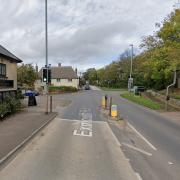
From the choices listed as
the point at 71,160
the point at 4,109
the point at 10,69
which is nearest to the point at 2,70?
the point at 10,69

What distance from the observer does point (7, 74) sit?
1046 inches

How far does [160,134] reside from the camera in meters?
16.4

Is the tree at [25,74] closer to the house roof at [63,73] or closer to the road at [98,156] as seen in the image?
the house roof at [63,73]

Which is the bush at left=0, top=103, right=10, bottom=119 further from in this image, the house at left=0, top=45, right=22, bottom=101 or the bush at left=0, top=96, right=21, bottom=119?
the house at left=0, top=45, right=22, bottom=101

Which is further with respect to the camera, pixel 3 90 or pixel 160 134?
pixel 3 90

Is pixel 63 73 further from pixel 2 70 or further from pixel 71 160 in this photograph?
pixel 71 160

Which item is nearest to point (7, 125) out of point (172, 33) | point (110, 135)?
point (110, 135)

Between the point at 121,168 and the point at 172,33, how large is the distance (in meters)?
28.0

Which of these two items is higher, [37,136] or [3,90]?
[3,90]

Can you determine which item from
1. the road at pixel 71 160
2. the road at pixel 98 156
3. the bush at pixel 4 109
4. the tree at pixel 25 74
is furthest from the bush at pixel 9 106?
the tree at pixel 25 74

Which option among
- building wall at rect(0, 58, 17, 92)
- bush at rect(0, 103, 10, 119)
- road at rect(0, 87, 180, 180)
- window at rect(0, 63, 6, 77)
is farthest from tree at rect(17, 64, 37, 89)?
road at rect(0, 87, 180, 180)

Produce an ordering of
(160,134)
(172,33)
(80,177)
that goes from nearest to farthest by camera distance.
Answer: (80,177)
(160,134)
(172,33)

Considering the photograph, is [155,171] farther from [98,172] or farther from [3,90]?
[3,90]

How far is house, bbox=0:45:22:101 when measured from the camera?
2493cm
